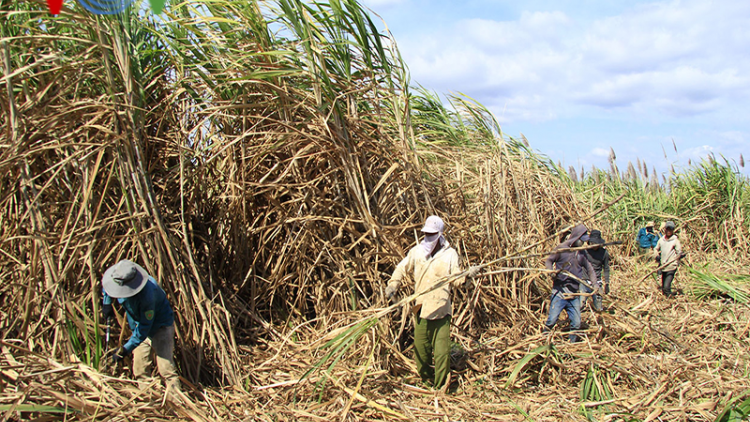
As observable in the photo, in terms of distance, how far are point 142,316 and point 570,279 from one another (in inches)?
148

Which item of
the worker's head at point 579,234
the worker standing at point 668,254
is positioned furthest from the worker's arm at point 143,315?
the worker standing at point 668,254

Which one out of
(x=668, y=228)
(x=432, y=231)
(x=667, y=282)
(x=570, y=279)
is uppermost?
(x=432, y=231)

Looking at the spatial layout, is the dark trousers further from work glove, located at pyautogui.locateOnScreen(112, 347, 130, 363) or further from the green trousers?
work glove, located at pyautogui.locateOnScreen(112, 347, 130, 363)

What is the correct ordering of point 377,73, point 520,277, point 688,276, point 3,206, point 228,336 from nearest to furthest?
point 3,206 < point 228,336 < point 377,73 < point 520,277 < point 688,276

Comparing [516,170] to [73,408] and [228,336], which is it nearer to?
[228,336]

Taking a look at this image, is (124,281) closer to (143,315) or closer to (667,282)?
(143,315)

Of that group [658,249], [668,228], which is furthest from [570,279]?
[658,249]

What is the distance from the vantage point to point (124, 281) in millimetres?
2975

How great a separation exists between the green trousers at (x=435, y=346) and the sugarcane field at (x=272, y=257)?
2 centimetres

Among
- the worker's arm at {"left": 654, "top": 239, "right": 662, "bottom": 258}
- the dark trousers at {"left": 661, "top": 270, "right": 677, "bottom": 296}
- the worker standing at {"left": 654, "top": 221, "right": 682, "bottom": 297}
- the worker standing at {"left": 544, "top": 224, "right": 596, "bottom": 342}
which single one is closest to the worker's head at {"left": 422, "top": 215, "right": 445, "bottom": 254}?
the worker standing at {"left": 544, "top": 224, "right": 596, "bottom": 342}

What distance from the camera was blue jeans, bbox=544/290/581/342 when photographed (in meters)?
4.55

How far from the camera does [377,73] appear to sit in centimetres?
472

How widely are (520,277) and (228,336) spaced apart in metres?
2.98

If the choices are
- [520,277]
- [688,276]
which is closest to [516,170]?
[520,277]
